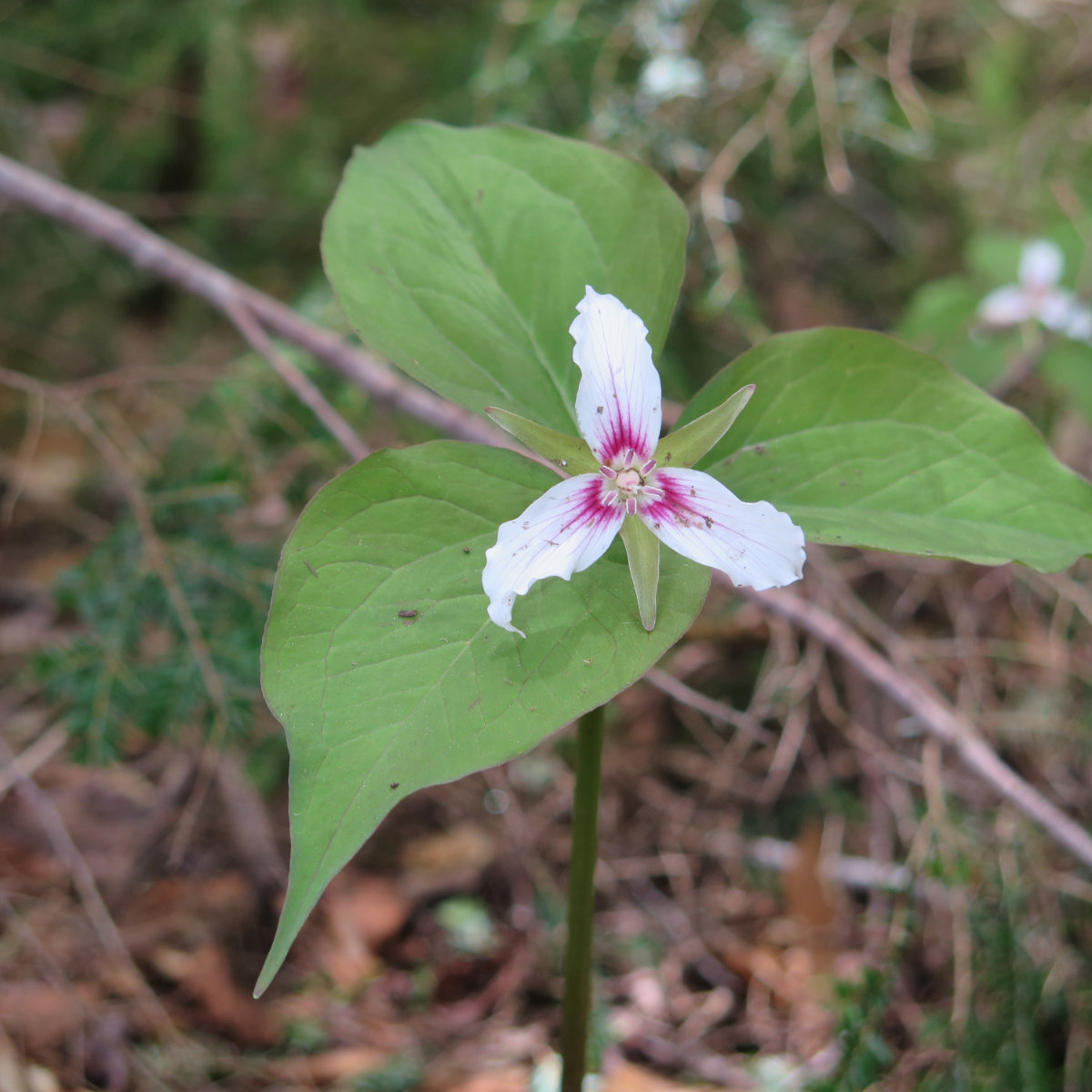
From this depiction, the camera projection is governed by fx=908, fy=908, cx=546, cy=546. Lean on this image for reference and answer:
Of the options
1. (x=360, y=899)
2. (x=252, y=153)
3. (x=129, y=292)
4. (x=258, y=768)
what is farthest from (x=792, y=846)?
(x=129, y=292)

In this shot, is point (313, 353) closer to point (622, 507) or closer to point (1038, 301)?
point (622, 507)

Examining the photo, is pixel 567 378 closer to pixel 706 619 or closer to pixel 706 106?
pixel 706 619

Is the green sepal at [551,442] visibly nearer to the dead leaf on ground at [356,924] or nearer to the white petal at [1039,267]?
the dead leaf on ground at [356,924]

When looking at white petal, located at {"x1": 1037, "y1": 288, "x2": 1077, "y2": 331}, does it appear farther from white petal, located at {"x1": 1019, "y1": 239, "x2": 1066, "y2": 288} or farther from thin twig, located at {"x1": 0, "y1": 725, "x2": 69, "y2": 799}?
thin twig, located at {"x1": 0, "y1": 725, "x2": 69, "y2": 799}

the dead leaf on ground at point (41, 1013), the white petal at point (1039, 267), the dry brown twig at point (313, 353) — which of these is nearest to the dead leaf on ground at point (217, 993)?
the dead leaf on ground at point (41, 1013)

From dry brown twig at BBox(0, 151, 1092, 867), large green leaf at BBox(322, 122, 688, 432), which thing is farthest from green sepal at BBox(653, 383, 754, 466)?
dry brown twig at BBox(0, 151, 1092, 867)

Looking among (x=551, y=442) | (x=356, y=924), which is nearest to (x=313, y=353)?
(x=551, y=442)

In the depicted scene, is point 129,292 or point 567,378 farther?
point 129,292
